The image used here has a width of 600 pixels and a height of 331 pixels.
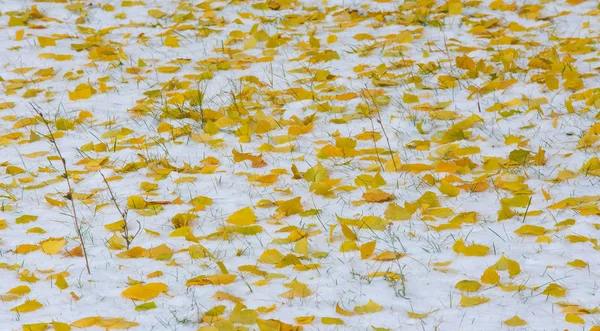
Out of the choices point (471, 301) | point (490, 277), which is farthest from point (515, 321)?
point (490, 277)

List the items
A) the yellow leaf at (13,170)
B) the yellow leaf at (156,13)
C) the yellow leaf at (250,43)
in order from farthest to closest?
the yellow leaf at (156,13) < the yellow leaf at (250,43) < the yellow leaf at (13,170)

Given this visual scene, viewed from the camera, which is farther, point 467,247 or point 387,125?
point 387,125

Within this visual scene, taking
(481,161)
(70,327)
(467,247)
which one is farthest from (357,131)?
(70,327)

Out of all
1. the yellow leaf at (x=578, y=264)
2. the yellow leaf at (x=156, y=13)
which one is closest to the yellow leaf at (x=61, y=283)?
the yellow leaf at (x=578, y=264)

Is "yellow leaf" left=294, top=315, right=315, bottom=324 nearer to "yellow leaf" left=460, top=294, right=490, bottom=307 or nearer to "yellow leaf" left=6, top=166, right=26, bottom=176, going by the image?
"yellow leaf" left=460, top=294, right=490, bottom=307

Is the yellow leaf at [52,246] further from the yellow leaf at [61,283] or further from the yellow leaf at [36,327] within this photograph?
the yellow leaf at [36,327]

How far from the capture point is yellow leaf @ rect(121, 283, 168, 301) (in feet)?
9.43

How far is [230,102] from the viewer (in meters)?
4.86

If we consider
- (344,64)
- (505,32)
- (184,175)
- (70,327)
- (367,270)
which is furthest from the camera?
(505,32)

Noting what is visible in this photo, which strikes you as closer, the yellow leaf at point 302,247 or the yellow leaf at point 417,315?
the yellow leaf at point 417,315

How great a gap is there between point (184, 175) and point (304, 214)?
0.75 metres

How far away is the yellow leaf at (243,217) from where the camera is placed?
11.2 feet

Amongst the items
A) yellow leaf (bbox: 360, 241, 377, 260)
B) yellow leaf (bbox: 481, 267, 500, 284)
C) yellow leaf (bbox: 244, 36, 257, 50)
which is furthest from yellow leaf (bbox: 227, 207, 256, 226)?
yellow leaf (bbox: 244, 36, 257, 50)

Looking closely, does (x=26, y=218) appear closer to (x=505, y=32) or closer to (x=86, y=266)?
(x=86, y=266)
